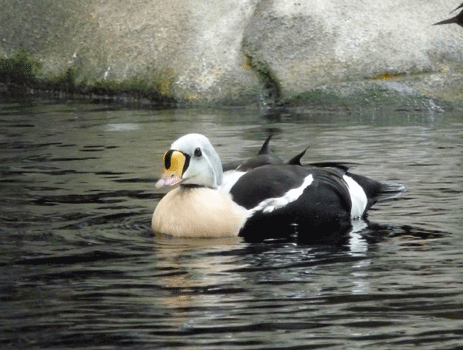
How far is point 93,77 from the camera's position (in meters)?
13.5

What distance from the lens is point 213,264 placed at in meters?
5.51

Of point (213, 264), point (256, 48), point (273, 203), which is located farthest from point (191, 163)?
point (256, 48)

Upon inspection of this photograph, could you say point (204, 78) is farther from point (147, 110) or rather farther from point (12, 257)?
point (12, 257)

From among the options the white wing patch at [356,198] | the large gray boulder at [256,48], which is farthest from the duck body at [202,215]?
the large gray boulder at [256,48]

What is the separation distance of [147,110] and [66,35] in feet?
6.48

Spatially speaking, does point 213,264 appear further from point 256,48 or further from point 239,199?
point 256,48

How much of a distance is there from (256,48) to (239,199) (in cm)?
672

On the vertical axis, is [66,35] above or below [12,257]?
above

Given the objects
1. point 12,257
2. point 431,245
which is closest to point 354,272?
point 431,245

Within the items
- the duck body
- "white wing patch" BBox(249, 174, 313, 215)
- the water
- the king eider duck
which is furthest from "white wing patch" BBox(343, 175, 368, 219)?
the duck body

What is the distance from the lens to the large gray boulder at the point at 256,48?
12.2m

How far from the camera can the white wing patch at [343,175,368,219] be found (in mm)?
6762

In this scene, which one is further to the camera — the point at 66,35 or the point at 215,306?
the point at 66,35

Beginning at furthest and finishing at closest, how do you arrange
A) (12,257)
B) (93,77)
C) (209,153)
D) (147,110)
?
(93,77) < (147,110) < (209,153) < (12,257)
